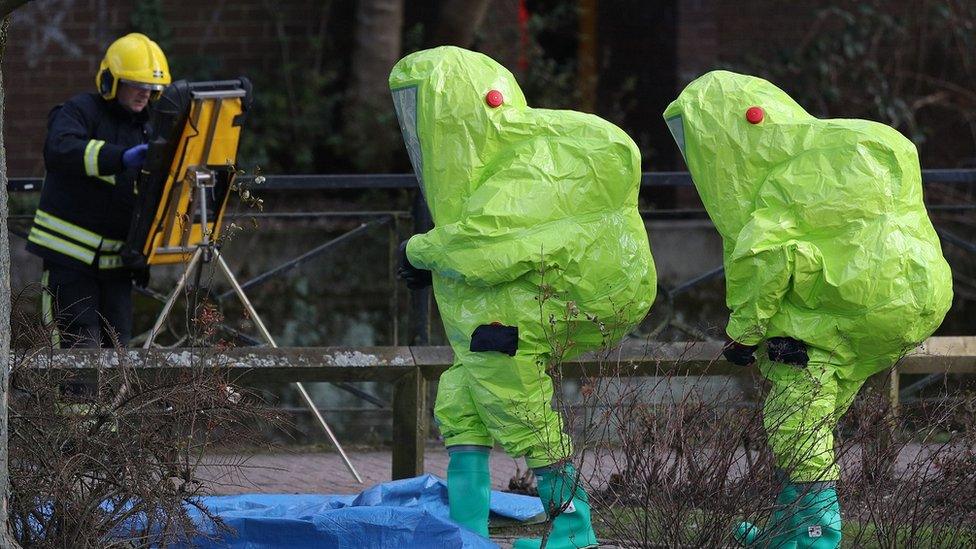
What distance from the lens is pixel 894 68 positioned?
11.0 m

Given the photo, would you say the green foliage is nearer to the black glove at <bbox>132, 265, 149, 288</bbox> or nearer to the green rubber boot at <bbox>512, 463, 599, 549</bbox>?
the black glove at <bbox>132, 265, 149, 288</bbox>

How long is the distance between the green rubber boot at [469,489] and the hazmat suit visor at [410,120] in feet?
3.08

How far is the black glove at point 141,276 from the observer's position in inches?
256

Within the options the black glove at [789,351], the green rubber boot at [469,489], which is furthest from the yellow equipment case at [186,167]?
the black glove at [789,351]

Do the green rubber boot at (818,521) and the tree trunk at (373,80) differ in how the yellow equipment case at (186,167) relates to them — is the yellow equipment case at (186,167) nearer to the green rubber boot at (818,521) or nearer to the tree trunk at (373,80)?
the green rubber boot at (818,521)

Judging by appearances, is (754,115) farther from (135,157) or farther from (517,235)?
(135,157)

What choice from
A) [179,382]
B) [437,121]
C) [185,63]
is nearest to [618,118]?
[185,63]

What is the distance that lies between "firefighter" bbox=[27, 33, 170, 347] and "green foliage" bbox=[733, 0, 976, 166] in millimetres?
5508

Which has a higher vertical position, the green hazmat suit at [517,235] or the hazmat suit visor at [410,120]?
the hazmat suit visor at [410,120]

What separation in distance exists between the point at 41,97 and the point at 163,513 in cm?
655

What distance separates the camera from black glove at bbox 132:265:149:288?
6499 millimetres

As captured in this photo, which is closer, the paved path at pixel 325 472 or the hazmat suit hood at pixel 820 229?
the hazmat suit hood at pixel 820 229

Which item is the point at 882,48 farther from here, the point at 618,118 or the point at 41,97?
the point at 41,97

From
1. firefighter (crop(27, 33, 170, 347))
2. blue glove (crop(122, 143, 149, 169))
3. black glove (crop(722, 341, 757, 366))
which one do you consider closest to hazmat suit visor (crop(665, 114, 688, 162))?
black glove (crop(722, 341, 757, 366))
